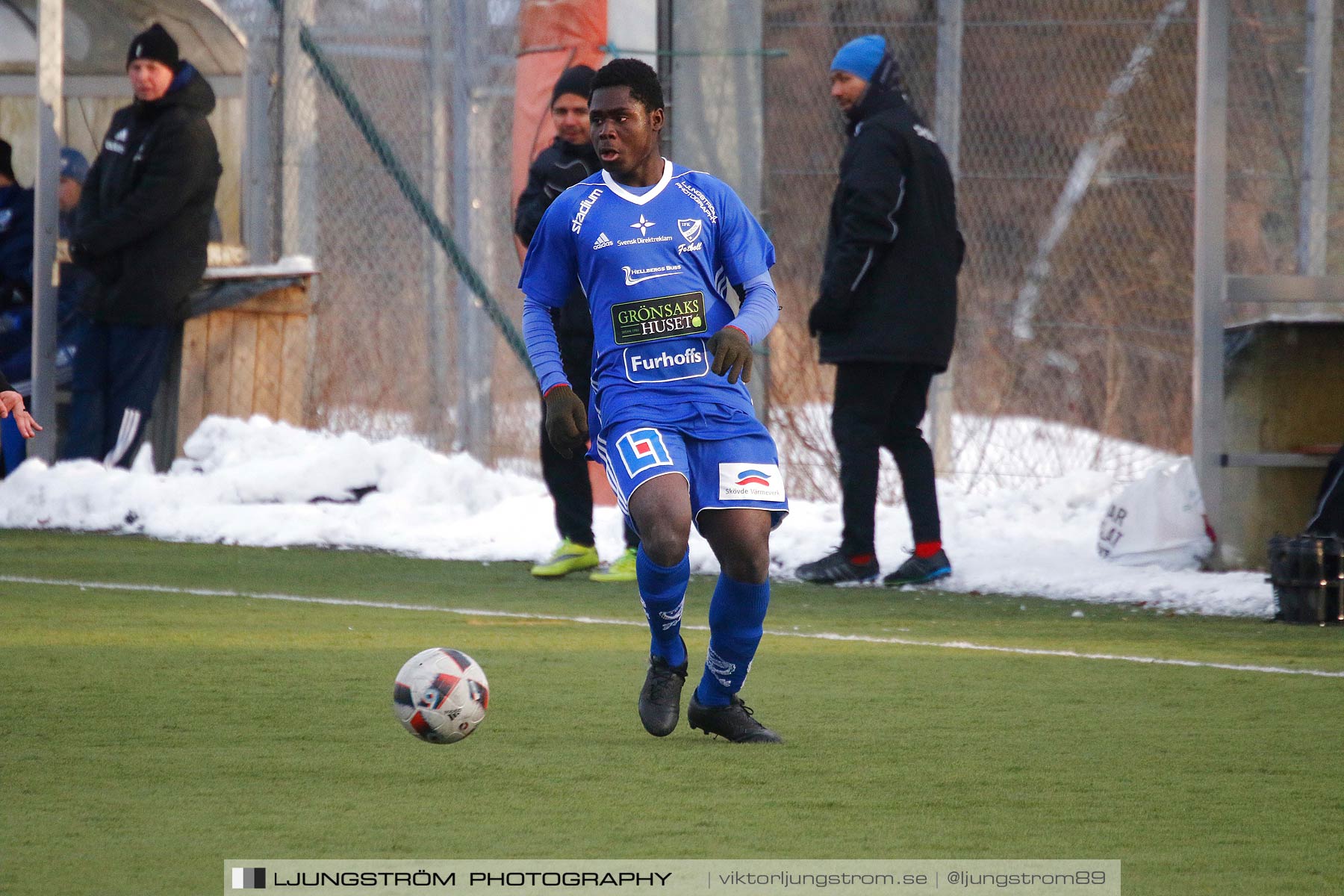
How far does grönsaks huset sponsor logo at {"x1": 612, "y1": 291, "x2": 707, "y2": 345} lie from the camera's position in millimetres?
5012

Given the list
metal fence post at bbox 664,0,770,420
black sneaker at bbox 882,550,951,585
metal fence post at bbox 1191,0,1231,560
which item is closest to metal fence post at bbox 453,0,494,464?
metal fence post at bbox 664,0,770,420

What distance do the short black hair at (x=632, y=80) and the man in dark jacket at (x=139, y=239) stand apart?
6.23 m

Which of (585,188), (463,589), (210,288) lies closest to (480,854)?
(585,188)

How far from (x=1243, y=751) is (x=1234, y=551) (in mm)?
4016

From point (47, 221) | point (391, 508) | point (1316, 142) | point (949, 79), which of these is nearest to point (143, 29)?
point (47, 221)

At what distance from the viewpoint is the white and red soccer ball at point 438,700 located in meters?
4.67

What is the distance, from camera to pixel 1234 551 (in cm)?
872

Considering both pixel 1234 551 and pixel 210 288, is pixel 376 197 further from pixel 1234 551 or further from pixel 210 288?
pixel 1234 551

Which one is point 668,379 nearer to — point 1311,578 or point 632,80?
point 632,80

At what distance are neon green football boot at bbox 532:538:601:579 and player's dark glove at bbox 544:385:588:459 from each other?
374 centimetres

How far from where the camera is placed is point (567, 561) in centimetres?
873

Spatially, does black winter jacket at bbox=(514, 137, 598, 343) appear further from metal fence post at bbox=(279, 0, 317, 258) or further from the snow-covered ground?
metal fence post at bbox=(279, 0, 317, 258)

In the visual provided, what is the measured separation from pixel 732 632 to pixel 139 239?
22.4ft

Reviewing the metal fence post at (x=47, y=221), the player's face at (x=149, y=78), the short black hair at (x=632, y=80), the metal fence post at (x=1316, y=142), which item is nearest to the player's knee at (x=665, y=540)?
the short black hair at (x=632, y=80)
